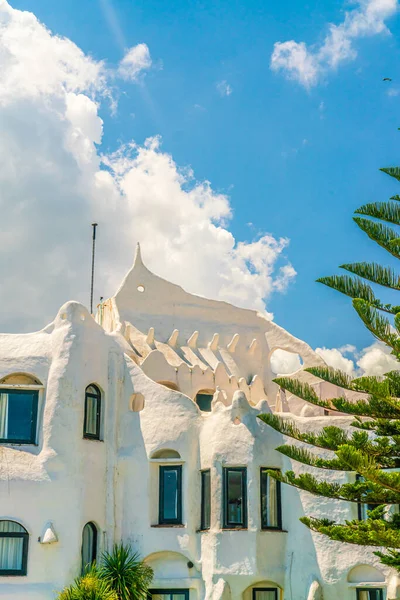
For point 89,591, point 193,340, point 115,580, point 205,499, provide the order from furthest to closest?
point 193,340 → point 205,499 → point 115,580 → point 89,591

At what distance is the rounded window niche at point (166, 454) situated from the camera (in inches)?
865

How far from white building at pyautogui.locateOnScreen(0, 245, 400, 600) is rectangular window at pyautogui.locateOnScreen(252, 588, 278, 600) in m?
0.03

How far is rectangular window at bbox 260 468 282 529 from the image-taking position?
21.3m

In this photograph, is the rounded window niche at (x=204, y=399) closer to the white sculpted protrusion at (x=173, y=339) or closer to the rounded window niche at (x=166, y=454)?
the white sculpted protrusion at (x=173, y=339)

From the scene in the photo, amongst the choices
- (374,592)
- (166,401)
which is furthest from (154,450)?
(374,592)

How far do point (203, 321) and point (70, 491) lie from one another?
28.8ft

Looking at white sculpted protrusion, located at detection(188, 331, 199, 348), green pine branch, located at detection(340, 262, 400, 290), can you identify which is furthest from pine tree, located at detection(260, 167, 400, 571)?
white sculpted protrusion, located at detection(188, 331, 199, 348)

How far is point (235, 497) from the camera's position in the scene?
21.2 metres

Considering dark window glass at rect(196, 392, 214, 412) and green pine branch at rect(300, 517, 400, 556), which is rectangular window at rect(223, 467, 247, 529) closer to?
green pine branch at rect(300, 517, 400, 556)

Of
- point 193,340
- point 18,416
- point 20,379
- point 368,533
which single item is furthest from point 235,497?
point 193,340

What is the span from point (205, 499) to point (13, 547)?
4.65m

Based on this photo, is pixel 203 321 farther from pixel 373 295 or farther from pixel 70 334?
pixel 373 295

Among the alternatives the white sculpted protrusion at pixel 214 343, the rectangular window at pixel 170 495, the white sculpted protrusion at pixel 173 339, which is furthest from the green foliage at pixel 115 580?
the white sculpted protrusion at pixel 214 343

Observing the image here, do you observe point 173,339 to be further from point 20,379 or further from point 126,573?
point 126,573
